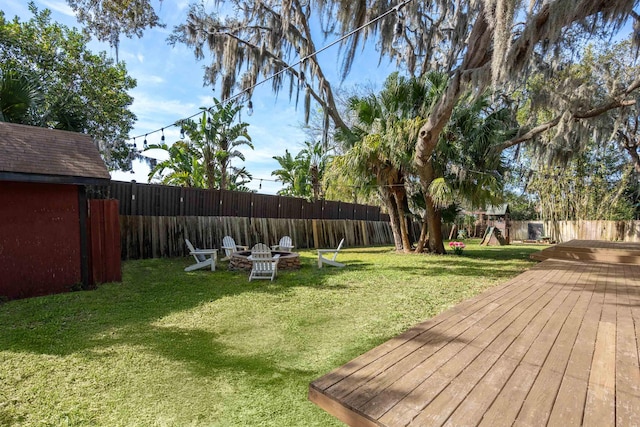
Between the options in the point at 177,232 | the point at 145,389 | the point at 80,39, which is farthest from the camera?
the point at 80,39

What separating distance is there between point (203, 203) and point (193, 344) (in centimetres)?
729

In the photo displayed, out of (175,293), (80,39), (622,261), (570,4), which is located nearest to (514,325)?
(175,293)

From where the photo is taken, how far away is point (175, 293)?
548 centimetres

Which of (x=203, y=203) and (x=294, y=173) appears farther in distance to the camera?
(x=294, y=173)

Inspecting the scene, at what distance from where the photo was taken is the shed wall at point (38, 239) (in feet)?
15.8

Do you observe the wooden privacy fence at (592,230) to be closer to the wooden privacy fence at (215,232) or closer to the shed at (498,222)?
the shed at (498,222)

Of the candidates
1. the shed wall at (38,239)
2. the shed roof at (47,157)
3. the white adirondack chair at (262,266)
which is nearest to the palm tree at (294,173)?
the white adirondack chair at (262,266)

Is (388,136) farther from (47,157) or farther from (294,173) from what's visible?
(294,173)

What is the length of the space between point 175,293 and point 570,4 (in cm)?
855

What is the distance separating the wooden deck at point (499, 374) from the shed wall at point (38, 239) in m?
5.36

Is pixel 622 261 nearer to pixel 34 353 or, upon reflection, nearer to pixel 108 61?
pixel 34 353

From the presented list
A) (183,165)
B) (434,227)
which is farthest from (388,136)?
(183,165)

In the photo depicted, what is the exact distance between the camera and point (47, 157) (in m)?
5.29

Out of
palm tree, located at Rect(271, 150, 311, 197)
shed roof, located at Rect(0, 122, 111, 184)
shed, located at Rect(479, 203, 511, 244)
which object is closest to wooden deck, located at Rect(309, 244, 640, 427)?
shed roof, located at Rect(0, 122, 111, 184)
